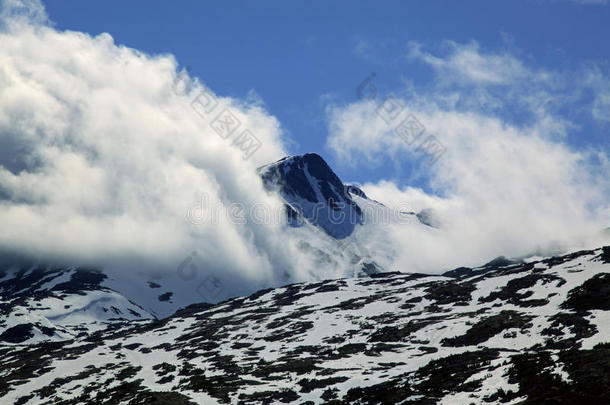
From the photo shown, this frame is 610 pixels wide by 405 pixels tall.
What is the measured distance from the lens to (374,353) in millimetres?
68938

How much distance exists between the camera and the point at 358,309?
117 meters

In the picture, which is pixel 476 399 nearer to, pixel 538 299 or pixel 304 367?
pixel 304 367

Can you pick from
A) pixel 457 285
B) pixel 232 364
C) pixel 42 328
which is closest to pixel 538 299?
pixel 457 285

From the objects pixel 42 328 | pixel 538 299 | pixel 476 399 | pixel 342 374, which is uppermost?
pixel 42 328

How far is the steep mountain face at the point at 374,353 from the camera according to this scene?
36750mm

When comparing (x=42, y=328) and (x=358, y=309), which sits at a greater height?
(x=42, y=328)

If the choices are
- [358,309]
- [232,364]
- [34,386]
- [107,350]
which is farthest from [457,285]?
[34,386]

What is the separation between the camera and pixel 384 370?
55.0 meters

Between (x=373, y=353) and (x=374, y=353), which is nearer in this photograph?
(x=374, y=353)

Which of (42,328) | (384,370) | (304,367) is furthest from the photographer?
(42,328)

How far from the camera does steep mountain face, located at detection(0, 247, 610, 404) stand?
36.8 meters

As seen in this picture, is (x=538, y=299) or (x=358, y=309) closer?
(x=538, y=299)

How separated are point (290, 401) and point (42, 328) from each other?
18259cm

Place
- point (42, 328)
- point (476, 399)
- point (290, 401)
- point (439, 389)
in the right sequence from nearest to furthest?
1. point (476, 399)
2. point (439, 389)
3. point (290, 401)
4. point (42, 328)
